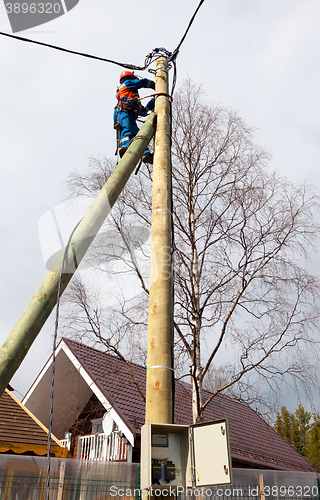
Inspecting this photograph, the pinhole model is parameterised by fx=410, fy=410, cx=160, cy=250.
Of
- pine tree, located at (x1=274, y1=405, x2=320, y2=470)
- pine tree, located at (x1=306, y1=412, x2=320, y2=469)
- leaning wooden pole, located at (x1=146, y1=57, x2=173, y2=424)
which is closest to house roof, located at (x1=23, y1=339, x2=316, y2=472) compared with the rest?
leaning wooden pole, located at (x1=146, y1=57, x2=173, y2=424)

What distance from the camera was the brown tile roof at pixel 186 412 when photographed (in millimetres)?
10180

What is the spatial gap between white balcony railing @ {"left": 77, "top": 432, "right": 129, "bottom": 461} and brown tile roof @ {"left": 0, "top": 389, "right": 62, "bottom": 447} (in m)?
2.00

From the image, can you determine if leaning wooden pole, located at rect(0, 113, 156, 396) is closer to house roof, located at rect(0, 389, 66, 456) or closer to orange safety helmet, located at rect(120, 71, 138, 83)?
orange safety helmet, located at rect(120, 71, 138, 83)

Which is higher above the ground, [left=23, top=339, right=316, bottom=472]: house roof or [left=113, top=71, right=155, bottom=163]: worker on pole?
[left=113, top=71, right=155, bottom=163]: worker on pole

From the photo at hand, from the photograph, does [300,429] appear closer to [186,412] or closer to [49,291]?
[186,412]

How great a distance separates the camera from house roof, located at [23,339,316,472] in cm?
1012

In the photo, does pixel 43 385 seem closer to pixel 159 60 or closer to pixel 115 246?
pixel 115 246

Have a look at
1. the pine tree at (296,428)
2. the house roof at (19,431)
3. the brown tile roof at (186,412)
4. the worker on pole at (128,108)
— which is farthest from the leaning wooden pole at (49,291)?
the pine tree at (296,428)

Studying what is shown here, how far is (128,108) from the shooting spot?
546cm

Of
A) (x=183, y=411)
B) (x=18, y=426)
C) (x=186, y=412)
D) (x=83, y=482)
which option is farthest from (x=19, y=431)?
(x=186, y=412)

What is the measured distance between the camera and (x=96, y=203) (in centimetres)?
351

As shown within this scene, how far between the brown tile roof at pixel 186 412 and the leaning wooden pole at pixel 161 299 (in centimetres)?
574

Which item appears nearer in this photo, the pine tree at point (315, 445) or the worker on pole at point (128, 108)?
the worker on pole at point (128, 108)

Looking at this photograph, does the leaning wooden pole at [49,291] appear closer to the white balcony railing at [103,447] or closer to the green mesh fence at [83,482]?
the green mesh fence at [83,482]
